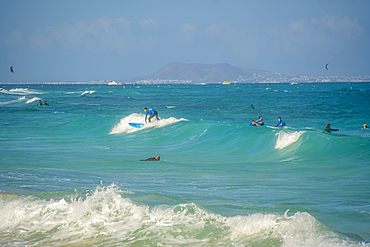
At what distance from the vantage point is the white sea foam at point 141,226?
5652mm

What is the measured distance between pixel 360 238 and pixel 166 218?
133 inches

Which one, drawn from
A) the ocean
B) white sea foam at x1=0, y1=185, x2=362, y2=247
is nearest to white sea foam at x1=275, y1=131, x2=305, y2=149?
the ocean

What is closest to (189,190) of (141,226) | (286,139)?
(141,226)

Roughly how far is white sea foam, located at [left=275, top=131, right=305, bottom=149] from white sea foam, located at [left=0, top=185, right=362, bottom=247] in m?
11.9

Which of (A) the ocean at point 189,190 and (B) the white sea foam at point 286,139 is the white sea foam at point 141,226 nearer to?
(A) the ocean at point 189,190

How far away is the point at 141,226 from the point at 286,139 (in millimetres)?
13372

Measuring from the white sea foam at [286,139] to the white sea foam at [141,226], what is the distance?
38.9 feet

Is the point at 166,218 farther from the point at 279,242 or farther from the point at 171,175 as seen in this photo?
the point at 171,175

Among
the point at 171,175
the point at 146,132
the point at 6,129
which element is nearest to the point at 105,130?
the point at 146,132

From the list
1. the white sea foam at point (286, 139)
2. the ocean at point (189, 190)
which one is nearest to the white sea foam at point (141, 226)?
the ocean at point (189, 190)

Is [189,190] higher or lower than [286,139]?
lower

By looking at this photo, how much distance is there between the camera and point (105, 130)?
26.3m

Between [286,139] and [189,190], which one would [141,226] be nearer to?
[189,190]

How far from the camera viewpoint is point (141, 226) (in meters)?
6.31
